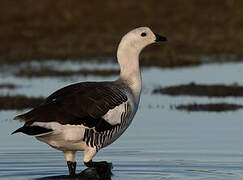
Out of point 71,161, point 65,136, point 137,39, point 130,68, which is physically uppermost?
point 137,39

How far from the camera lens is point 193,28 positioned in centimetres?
2633

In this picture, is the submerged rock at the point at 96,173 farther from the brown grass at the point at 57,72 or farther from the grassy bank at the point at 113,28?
the grassy bank at the point at 113,28

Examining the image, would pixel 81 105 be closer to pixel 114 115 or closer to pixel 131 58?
pixel 114 115

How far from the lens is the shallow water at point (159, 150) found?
11039 mm

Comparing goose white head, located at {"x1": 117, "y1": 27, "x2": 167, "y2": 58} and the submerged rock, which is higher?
goose white head, located at {"x1": 117, "y1": 27, "x2": 167, "y2": 58}

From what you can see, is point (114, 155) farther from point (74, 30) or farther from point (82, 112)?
point (74, 30)

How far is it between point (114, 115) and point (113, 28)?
1693 centimetres

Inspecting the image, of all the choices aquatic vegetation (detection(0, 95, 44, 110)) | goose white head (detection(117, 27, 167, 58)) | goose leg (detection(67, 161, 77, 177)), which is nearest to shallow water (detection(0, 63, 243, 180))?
aquatic vegetation (detection(0, 95, 44, 110))

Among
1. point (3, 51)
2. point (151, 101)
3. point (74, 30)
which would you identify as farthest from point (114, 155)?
point (74, 30)

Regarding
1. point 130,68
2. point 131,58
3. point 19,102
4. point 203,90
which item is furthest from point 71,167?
point 203,90

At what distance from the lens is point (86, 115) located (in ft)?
31.5

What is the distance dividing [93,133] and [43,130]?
0.77 metres

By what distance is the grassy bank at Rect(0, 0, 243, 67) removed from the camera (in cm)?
2284

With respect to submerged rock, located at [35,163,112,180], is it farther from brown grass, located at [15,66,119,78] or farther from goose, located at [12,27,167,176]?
brown grass, located at [15,66,119,78]
